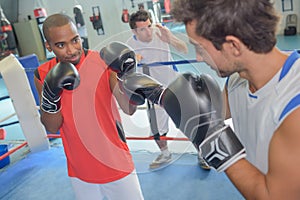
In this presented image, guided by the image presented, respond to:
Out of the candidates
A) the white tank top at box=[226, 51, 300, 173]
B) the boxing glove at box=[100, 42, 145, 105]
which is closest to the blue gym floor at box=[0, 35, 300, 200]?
the boxing glove at box=[100, 42, 145, 105]

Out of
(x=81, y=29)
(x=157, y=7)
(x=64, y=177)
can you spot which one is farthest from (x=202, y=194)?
(x=157, y=7)

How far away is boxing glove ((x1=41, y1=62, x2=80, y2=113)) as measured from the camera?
3.91ft

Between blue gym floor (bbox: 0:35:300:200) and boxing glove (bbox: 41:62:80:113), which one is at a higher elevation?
boxing glove (bbox: 41:62:80:113)

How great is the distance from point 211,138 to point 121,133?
60cm

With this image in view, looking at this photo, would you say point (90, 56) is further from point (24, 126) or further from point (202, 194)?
point (24, 126)

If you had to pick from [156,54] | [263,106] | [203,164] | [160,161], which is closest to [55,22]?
[263,106]

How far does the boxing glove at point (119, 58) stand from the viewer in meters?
1.26

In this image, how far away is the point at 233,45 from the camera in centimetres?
78

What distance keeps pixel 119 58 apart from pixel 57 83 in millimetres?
276

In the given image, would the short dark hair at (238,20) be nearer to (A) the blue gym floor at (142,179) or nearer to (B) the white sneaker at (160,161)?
(A) the blue gym floor at (142,179)

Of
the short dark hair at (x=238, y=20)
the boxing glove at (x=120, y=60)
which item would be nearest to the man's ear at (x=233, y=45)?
the short dark hair at (x=238, y=20)

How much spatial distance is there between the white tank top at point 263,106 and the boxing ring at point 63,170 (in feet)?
3.01

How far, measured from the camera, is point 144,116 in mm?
2857

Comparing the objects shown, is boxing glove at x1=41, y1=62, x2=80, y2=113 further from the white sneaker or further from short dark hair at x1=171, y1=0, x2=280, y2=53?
the white sneaker
